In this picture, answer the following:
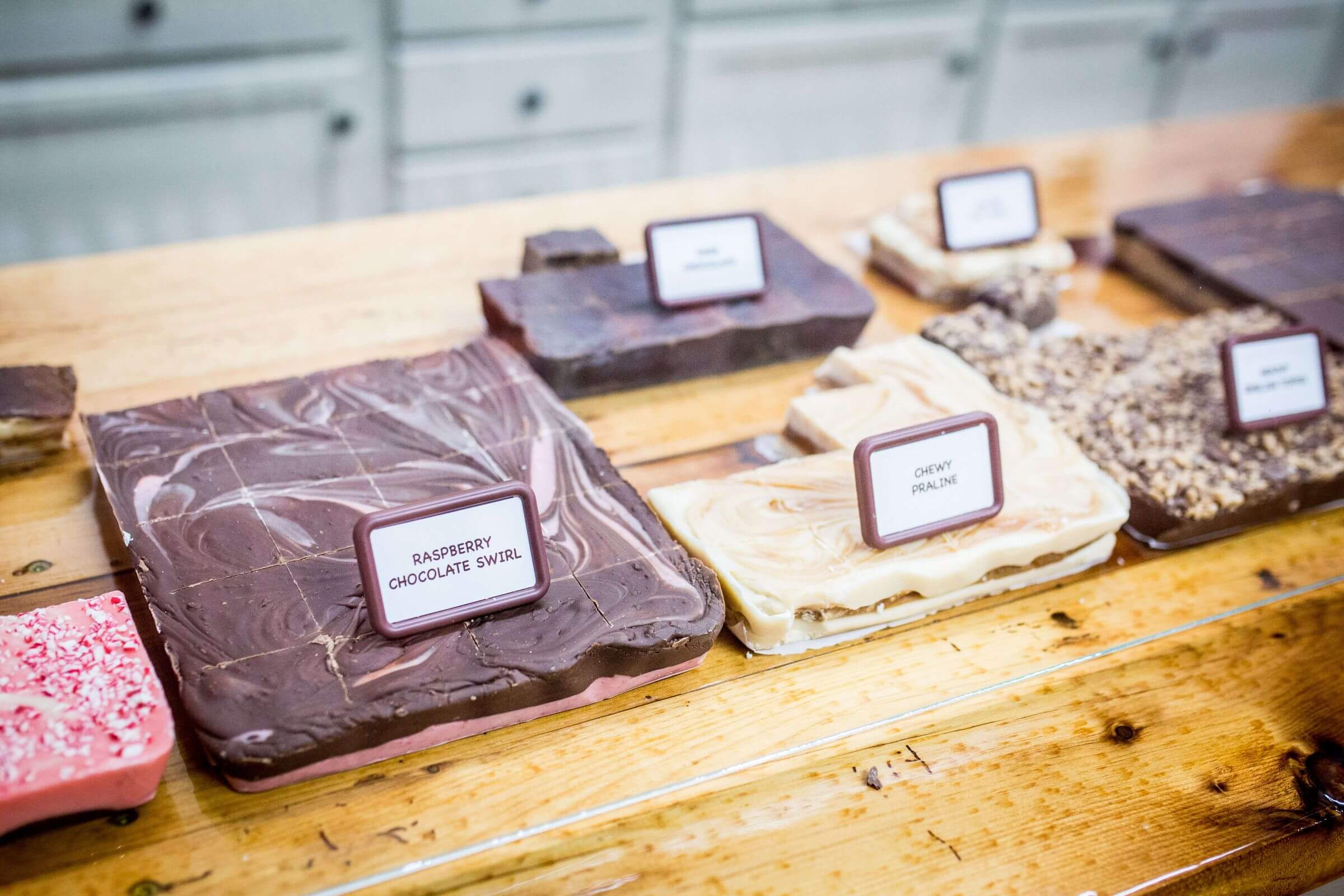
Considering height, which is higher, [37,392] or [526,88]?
[526,88]

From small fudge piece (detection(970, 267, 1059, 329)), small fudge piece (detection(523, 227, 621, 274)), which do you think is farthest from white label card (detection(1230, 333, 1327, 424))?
small fudge piece (detection(523, 227, 621, 274))

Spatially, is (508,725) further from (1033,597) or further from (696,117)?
(696,117)

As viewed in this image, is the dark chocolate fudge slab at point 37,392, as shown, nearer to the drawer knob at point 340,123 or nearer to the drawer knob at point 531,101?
the drawer knob at point 340,123

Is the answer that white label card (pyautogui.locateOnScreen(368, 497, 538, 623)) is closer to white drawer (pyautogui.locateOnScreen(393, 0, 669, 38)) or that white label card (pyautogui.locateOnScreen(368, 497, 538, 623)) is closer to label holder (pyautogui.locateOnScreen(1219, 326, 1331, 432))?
label holder (pyautogui.locateOnScreen(1219, 326, 1331, 432))

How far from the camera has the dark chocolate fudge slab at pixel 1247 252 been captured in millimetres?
3070

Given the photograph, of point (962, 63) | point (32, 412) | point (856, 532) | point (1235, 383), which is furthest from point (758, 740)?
point (962, 63)

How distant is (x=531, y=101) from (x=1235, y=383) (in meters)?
2.79

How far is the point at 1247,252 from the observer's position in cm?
326

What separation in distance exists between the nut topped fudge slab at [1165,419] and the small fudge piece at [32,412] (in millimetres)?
1575

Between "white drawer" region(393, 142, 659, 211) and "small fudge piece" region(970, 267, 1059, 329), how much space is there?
2.11 meters

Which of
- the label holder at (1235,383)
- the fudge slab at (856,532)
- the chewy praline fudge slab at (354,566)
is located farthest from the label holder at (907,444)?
the label holder at (1235,383)

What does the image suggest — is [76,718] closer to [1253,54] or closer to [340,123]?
[340,123]

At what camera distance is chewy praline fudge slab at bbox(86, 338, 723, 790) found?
5.61 feet

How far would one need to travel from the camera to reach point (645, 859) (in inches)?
68.3
